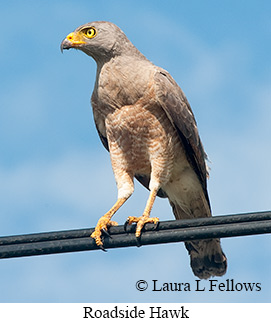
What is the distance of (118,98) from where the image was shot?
789cm

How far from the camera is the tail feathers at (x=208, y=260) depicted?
8.59 m

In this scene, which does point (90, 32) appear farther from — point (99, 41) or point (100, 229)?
point (100, 229)

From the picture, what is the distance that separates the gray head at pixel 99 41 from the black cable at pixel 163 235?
2.99 metres

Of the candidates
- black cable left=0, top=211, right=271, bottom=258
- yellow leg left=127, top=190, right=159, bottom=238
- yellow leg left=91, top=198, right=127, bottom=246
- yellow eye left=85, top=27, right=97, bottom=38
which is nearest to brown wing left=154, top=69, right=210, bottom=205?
yellow leg left=127, top=190, right=159, bottom=238

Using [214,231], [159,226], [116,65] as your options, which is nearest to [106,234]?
[159,226]

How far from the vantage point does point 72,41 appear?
8031 mm

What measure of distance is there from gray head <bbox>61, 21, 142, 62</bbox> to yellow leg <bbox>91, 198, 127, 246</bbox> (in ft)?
5.45

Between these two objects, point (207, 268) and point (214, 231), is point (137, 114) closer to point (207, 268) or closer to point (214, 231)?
point (207, 268)

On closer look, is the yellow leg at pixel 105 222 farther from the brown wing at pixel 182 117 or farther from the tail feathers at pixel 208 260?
the tail feathers at pixel 208 260

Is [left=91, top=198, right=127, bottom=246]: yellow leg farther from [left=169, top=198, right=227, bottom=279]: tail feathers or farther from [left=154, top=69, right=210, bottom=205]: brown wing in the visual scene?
[left=169, top=198, right=227, bottom=279]: tail feathers

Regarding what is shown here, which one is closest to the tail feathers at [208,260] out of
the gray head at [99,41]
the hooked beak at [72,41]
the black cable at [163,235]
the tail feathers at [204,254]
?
Answer: the tail feathers at [204,254]

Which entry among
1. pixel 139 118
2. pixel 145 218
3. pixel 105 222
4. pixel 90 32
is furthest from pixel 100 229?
pixel 90 32

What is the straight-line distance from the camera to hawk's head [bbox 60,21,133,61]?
808 centimetres

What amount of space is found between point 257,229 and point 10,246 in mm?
1852
